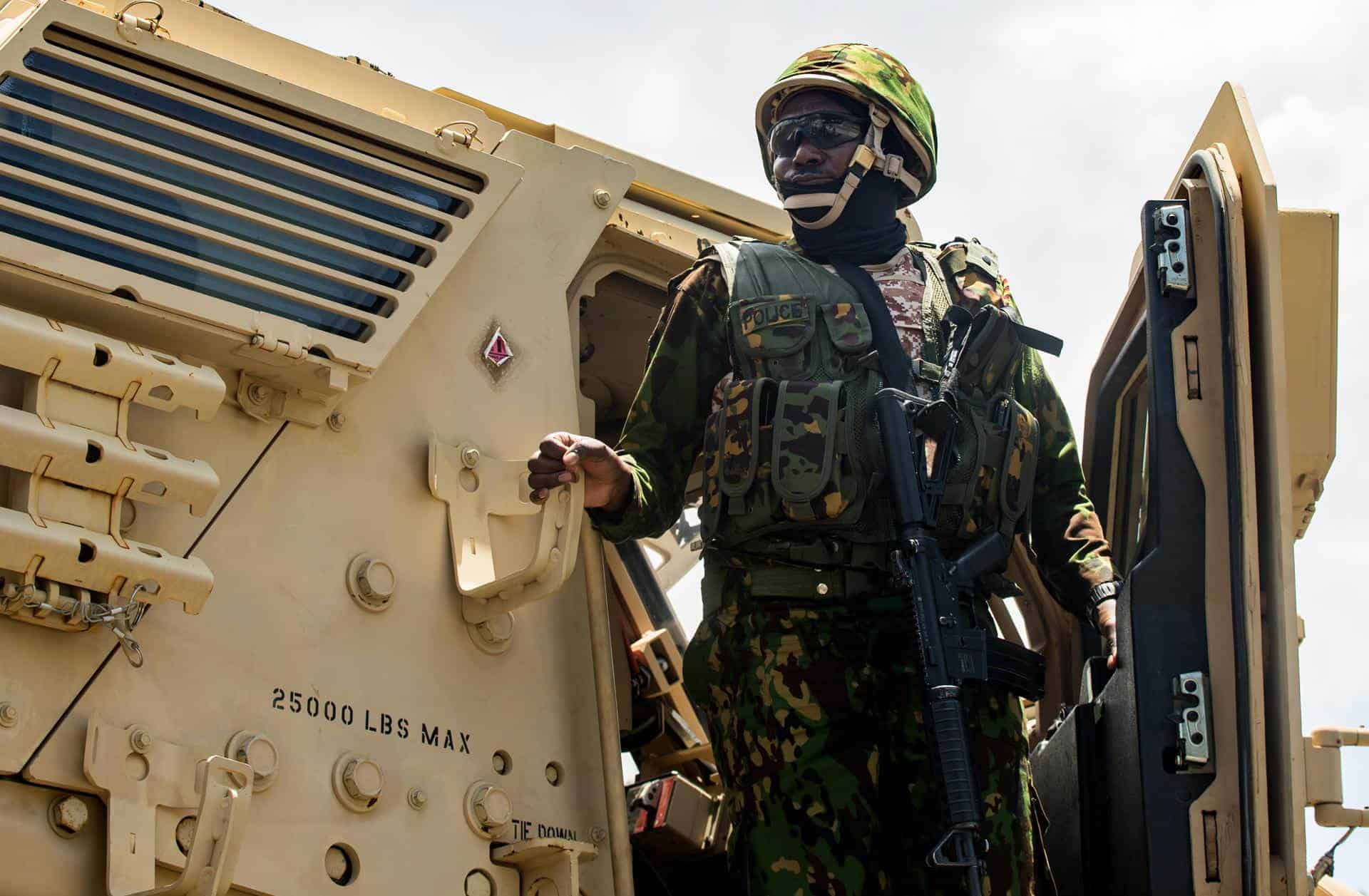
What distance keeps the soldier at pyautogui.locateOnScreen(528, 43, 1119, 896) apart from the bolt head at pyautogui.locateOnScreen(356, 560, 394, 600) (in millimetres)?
329

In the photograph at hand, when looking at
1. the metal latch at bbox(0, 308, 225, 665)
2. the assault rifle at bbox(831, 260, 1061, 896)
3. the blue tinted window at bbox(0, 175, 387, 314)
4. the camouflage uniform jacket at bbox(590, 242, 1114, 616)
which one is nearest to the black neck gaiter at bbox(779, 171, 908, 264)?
the camouflage uniform jacket at bbox(590, 242, 1114, 616)

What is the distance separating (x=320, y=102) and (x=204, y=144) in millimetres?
250

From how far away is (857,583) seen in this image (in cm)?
364

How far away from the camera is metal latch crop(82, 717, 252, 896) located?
2.78 m

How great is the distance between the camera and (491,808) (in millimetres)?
3350

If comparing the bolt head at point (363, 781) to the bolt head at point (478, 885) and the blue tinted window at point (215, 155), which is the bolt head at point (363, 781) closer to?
the bolt head at point (478, 885)

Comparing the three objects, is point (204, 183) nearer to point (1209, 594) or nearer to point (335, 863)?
point (335, 863)

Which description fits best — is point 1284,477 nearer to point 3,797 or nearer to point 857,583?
point 857,583

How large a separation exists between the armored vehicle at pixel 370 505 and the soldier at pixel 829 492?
21cm

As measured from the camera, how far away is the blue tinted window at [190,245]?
3051 millimetres

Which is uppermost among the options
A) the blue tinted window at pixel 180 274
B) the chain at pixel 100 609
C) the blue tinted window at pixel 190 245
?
the blue tinted window at pixel 190 245

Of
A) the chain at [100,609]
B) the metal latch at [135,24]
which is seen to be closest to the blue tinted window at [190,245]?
the metal latch at [135,24]

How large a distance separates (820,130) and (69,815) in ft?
6.92

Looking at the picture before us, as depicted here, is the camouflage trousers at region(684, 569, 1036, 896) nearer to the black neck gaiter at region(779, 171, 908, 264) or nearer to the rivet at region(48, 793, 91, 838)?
the black neck gaiter at region(779, 171, 908, 264)
